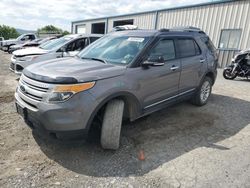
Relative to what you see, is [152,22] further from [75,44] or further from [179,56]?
[179,56]

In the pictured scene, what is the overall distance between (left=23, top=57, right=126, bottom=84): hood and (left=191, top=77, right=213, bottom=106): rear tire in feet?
8.65

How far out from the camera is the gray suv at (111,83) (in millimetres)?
2812

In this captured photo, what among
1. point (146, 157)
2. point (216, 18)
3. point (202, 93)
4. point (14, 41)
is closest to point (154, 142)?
point (146, 157)

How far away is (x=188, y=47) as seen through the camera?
15.7 feet

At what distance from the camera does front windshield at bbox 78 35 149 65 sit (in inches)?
144

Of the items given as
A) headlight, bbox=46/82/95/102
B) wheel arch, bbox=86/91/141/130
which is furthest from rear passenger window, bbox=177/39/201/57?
headlight, bbox=46/82/95/102

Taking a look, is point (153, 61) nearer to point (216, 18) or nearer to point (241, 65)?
point (241, 65)

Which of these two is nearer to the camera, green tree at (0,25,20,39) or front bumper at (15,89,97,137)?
front bumper at (15,89,97,137)

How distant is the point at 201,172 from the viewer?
2916 mm

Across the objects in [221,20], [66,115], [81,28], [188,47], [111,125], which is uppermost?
[221,20]

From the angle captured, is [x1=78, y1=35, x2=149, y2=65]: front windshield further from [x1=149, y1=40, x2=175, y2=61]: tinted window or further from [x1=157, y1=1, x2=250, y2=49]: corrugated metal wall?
[x1=157, y1=1, x2=250, y2=49]: corrugated metal wall

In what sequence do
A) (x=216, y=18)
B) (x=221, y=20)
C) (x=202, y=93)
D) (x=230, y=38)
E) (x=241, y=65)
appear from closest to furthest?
(x=202, y=93) → (x=241, y=65) → (x=230, y=38) → (x=221, y=20) → (x=216, y=18)

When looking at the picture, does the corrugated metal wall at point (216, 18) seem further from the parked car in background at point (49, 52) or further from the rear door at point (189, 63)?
the rear door at point (189, 63)

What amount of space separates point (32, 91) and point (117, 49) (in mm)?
1638
